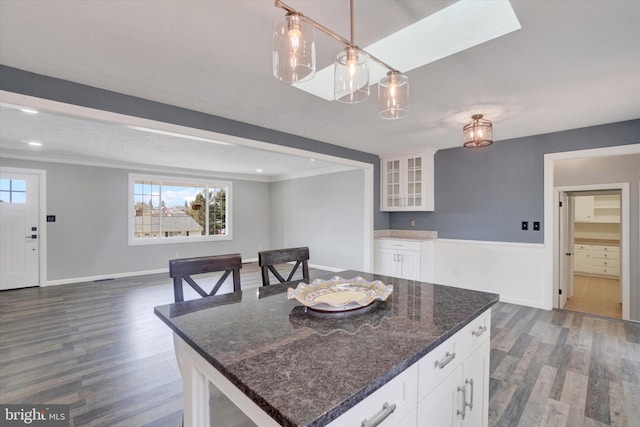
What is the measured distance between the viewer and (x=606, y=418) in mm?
1839

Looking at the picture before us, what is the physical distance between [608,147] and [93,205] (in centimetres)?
825

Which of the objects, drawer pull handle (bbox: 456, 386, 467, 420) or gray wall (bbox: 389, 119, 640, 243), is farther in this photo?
gray wall (bbox: 389, 119, 640, 243)

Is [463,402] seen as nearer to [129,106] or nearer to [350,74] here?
[350,74]

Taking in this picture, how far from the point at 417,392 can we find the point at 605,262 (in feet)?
27.5

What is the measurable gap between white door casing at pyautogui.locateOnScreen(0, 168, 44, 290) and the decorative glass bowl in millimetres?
6130

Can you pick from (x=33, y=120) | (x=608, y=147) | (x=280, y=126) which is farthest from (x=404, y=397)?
(x=33, y=120)

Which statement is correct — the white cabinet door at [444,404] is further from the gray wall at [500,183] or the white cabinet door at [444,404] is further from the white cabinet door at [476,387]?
the gray wall at [500,183]

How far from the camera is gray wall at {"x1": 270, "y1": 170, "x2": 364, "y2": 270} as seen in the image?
6105 millimetres

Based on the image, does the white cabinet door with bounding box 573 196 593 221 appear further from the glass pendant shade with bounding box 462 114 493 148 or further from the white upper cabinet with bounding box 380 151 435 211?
the glass pendant shade with bounding box 462 114 493 148

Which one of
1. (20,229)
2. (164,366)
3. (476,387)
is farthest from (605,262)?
(20,229)

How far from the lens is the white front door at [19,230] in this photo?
491 cm

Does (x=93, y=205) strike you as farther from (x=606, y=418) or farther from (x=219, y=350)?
(x=606, y=418)

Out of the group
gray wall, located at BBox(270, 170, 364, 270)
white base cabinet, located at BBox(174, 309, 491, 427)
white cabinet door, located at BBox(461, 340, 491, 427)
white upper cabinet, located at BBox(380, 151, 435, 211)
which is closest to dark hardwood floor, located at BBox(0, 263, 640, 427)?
white cabinet door, located at BBox(461, 340, 491, 427)

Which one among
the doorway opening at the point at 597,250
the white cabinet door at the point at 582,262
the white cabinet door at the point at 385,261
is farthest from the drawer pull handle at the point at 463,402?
the white cabinet door at the point at 582,262
